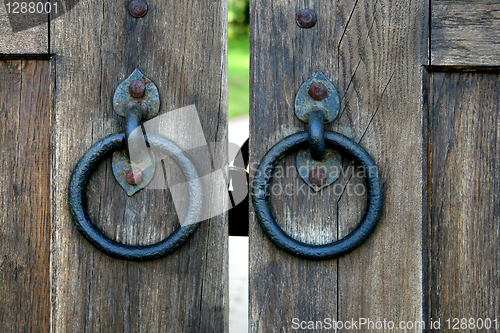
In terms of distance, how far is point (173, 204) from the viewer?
29.4 inches

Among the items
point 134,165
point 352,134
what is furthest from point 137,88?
point 352,134

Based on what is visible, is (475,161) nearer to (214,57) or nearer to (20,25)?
(214,57)

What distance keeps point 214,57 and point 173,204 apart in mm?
255

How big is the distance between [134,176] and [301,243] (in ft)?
0.97

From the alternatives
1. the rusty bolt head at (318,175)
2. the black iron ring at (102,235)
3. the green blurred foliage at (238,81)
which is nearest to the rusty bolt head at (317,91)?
the rusty bolt head at (318,175)

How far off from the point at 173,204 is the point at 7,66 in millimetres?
380

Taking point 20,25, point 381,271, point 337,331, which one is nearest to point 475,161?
point 381,271

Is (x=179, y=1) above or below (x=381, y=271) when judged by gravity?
above

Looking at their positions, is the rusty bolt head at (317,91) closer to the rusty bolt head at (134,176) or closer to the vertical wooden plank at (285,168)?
the vertical wooden plank at (285,168)

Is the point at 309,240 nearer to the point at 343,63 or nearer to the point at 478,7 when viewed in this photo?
the point at 343,63

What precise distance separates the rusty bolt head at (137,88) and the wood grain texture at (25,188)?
0.16 meters

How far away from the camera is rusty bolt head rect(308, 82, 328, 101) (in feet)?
2.36

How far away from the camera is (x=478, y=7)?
714 millimetres

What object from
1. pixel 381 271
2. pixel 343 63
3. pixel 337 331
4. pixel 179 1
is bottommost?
pixel 337 331
